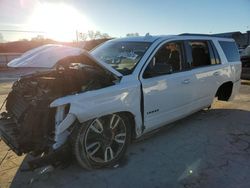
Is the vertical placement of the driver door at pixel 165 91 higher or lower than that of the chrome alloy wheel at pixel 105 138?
higher

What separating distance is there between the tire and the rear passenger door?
6.45 ft

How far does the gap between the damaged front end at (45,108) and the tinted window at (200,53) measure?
208cm

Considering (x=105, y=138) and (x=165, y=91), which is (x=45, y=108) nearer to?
(x=105, y=138)

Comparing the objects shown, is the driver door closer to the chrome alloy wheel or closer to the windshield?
the windshield

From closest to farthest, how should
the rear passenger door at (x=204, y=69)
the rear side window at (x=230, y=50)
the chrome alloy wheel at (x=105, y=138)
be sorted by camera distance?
the chrome alloy wheel at (x=105, y=138) < the rear passenger door at (x=204, y=69) < the rear side window at (x=230, y=50)

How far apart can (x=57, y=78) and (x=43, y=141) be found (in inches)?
37.7

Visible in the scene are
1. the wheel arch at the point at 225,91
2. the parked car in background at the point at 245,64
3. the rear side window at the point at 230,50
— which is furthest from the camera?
the parked car in background at the point at 245,64

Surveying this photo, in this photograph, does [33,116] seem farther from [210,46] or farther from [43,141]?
[210,46]

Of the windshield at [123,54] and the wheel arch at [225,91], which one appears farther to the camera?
the wheel arch at [225,91]

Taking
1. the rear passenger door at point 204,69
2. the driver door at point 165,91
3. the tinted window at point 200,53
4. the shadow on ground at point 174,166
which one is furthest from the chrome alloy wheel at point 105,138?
the tinted window at point 200,53

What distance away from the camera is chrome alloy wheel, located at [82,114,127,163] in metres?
4.07

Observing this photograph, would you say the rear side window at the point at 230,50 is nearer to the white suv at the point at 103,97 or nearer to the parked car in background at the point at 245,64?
the white suv at the point at 103,97

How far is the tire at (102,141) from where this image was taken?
3936 millimetres

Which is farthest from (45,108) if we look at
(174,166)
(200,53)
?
(200,53)
